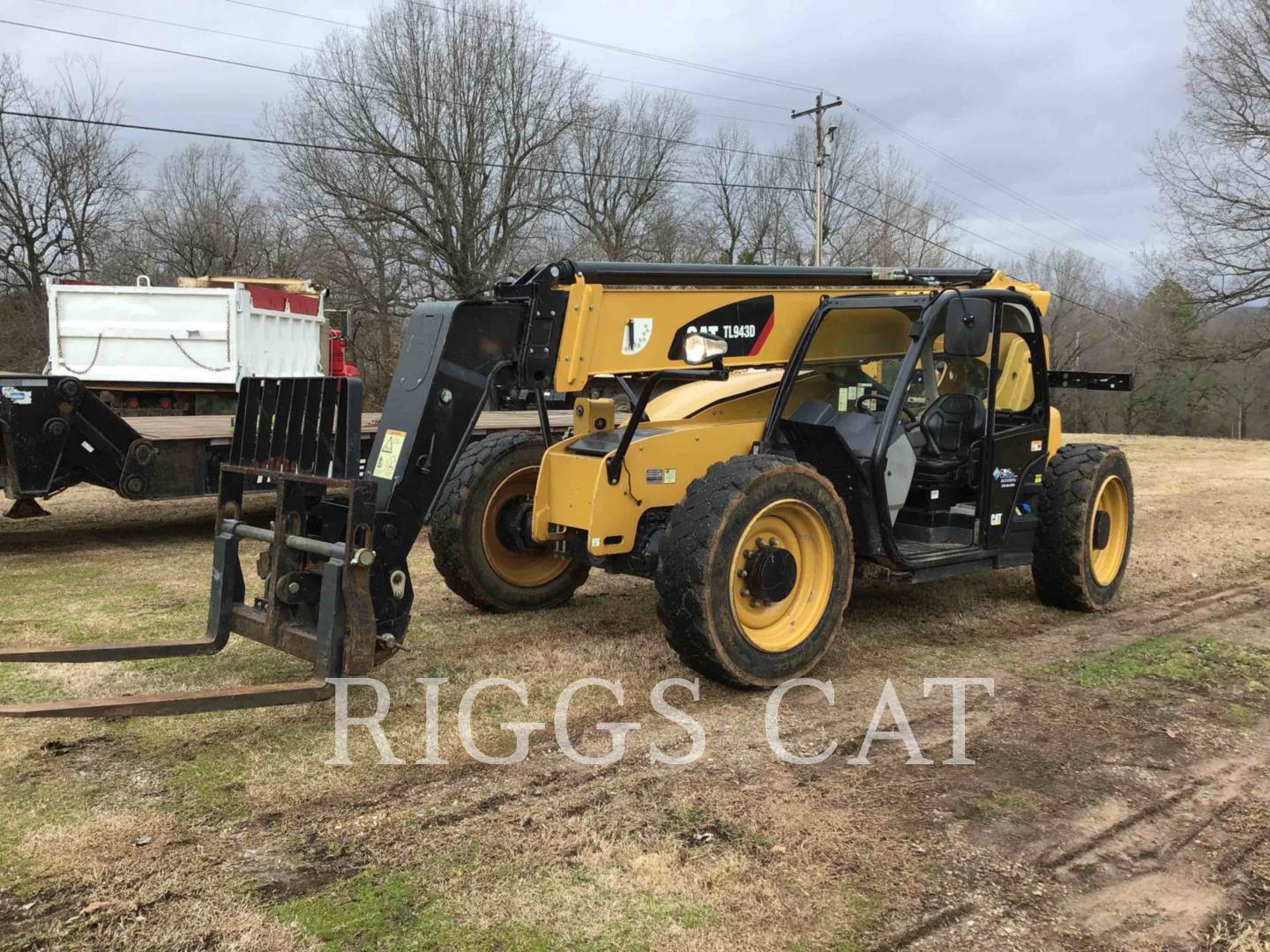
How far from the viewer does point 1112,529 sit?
6.62 metres

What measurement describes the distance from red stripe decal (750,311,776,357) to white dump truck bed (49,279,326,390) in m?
7.24

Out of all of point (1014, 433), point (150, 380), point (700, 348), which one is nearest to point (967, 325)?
point (1014, 433)

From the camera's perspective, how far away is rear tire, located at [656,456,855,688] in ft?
14.4

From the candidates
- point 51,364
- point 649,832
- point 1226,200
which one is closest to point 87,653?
point 649,832

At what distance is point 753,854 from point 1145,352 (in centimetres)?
3376

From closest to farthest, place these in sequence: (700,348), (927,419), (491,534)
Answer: (700,348) < (491,534) < (927,419)

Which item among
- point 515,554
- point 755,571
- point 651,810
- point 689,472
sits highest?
point 689,472

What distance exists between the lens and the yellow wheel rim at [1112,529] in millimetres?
6398

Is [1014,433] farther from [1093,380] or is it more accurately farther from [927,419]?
[1093,380]

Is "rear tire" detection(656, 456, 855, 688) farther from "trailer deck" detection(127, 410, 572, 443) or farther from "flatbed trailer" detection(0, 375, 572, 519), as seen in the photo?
"flatbed trailer" detection(0, 375, 572, 519)

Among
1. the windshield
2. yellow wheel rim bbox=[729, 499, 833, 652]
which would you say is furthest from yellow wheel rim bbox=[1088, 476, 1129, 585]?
yellow wheel rim bbox=[729, 499, 833, 652]

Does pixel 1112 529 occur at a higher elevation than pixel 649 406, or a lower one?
lower

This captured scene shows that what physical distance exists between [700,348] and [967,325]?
4.71ft

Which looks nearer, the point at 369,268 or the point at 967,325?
the point at 967,325
